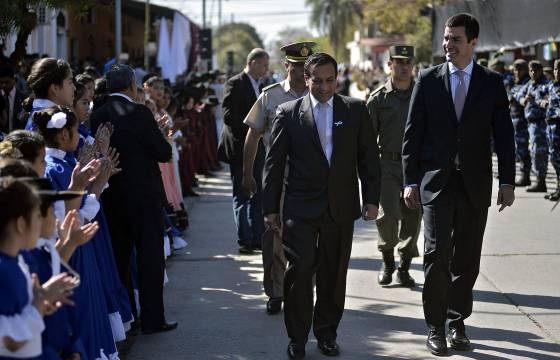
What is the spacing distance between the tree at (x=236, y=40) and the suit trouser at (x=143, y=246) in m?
88.3

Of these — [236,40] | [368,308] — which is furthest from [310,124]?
[236,40]

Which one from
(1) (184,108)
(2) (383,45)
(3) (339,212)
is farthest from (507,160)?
(2) (383,45)

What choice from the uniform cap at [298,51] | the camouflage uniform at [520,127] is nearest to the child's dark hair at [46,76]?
the uniform cap at [298,51]

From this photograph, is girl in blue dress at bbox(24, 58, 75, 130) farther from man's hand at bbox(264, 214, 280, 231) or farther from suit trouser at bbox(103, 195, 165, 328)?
man's hand at bbox(264, 214, 280, 231)

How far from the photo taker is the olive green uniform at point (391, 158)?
8.27 meters

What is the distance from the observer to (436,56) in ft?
81.3

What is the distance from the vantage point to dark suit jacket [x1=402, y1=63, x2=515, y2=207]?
645 centimetres

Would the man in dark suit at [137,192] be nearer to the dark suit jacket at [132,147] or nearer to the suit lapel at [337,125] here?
the dark suit jacket at [132,147]

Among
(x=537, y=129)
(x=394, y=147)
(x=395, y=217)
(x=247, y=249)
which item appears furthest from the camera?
(x=537, y=129)

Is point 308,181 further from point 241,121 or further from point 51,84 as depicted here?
point 241,121

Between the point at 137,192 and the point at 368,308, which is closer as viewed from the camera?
the point at 137,192

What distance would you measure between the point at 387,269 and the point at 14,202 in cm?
Result: 535

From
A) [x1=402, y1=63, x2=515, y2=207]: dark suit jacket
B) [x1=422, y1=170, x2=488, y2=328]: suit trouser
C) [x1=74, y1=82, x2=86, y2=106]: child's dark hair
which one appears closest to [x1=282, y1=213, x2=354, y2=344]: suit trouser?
[x1=422, y1=170, x2=488, y2=328]: suit trouser

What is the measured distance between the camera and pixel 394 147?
8.27 meters
